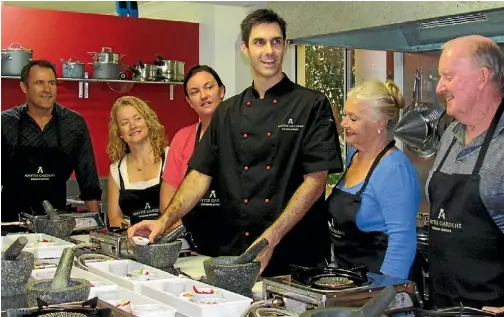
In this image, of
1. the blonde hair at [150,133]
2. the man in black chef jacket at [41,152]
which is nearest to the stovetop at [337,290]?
the blonde hair at [150,133]

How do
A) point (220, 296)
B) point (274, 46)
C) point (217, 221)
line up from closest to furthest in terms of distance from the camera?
point (220, 296) → point (274, 46) → point (217, 221)

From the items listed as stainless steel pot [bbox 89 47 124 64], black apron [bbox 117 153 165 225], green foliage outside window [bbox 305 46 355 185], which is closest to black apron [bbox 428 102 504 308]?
black apron [bbox 117 153 165 225]

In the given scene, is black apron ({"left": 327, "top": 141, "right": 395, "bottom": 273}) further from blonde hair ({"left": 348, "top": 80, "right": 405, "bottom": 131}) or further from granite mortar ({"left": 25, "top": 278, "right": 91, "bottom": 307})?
granite mortar ({"left": 25, "top": 278, "right": 91, "bottom": 307})

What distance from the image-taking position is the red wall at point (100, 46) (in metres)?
5.58

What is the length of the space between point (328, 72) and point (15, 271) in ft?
13.5

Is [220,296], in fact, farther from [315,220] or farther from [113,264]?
[315,220]

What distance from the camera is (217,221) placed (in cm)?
295

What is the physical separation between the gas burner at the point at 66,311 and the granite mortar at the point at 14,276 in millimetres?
346

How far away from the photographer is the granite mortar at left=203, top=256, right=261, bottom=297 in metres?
1.80

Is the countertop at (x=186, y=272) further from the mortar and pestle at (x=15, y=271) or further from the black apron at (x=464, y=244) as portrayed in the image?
the black apron at (x=464, y=244)

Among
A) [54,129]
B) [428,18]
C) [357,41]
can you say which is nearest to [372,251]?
[428,18]

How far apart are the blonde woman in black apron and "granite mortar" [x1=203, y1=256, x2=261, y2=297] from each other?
167 cm

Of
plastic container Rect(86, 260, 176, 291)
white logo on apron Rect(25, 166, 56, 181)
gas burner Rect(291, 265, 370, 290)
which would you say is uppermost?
white logo on apron Rect(25, 166, 56, 181)

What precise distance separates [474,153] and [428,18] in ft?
2.82
